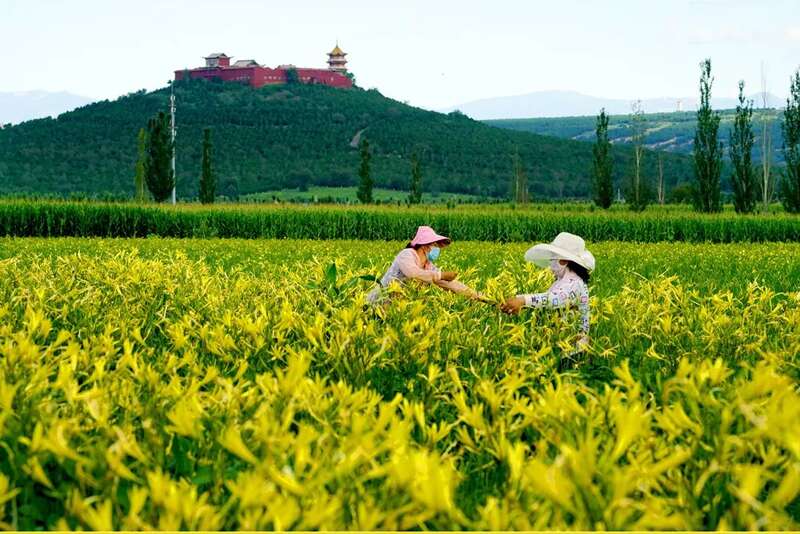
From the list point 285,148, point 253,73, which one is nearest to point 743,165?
point 285,148

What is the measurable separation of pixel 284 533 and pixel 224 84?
11680 centimetres

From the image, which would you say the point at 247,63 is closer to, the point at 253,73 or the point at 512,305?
the point at 253,73

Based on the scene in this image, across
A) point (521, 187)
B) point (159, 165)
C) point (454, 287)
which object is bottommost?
point (454, 287)

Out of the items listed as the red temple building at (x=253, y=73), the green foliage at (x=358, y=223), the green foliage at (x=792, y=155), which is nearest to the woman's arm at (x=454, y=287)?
the green foliage at (x=358, y=223)

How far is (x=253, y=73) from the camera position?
114812mm

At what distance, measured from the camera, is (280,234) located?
96.7 ft

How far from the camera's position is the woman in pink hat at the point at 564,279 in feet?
17.3

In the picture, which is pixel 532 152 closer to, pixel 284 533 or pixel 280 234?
pixel 280 234

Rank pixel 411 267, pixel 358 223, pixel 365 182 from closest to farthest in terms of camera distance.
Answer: pixel 411 267
pixel 358 223
pixel 365 182

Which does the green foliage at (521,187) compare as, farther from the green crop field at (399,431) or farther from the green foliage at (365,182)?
the green crop field at (399,431)

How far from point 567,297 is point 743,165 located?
32.1m

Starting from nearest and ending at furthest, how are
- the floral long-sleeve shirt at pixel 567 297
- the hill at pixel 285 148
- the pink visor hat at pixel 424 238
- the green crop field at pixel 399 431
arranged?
the green crop field at pixel 399 431
the floral long-sleeve shirt at pixel 567 297
the pink visor hat at pixel 424 238
the hill at pixel 285 148

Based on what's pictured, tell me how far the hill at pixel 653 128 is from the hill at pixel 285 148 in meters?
45.6

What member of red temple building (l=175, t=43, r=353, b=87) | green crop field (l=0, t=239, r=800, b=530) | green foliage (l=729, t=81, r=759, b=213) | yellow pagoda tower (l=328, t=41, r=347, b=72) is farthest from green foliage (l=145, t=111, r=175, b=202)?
yellow pagoda tower (l=328, t=41, r=347, b=72)
